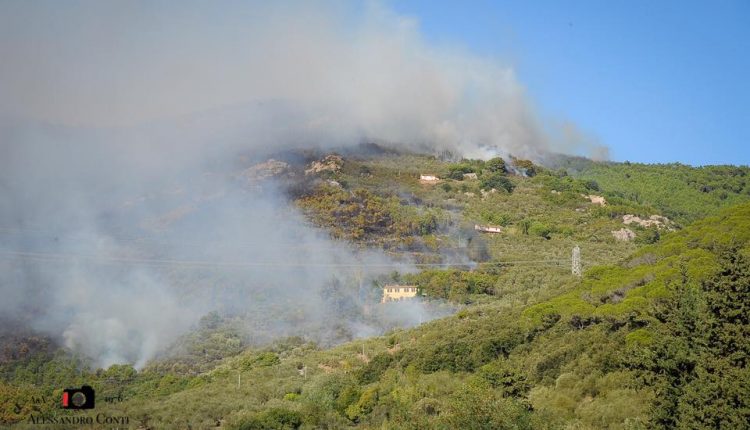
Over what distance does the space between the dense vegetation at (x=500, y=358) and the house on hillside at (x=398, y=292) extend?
963 millimetres

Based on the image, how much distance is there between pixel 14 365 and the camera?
48.1 metres

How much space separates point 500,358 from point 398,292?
29291mm

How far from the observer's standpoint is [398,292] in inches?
2527

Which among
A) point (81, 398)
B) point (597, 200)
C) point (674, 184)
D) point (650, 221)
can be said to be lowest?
point (81, 398)

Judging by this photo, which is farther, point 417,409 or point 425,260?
point 425,260

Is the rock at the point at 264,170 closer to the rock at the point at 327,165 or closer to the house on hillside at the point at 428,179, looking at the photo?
the rock at the point at 327,165

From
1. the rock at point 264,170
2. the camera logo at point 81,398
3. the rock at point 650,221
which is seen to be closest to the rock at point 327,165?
the rock at point 264,170

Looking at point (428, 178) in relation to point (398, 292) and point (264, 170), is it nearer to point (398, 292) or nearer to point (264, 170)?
point (264, 170)

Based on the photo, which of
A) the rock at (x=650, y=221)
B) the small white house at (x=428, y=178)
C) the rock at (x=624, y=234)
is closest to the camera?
the rock at (x=624, y=234)

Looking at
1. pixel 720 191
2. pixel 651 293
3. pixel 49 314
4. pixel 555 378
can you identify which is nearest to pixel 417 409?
pixel 555 378

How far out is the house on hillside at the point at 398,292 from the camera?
63.4 meters

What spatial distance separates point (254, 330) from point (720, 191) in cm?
8699

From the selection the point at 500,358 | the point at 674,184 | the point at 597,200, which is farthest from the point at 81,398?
the point at 674,184

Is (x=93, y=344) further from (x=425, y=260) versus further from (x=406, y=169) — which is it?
(x=406, y=169)
